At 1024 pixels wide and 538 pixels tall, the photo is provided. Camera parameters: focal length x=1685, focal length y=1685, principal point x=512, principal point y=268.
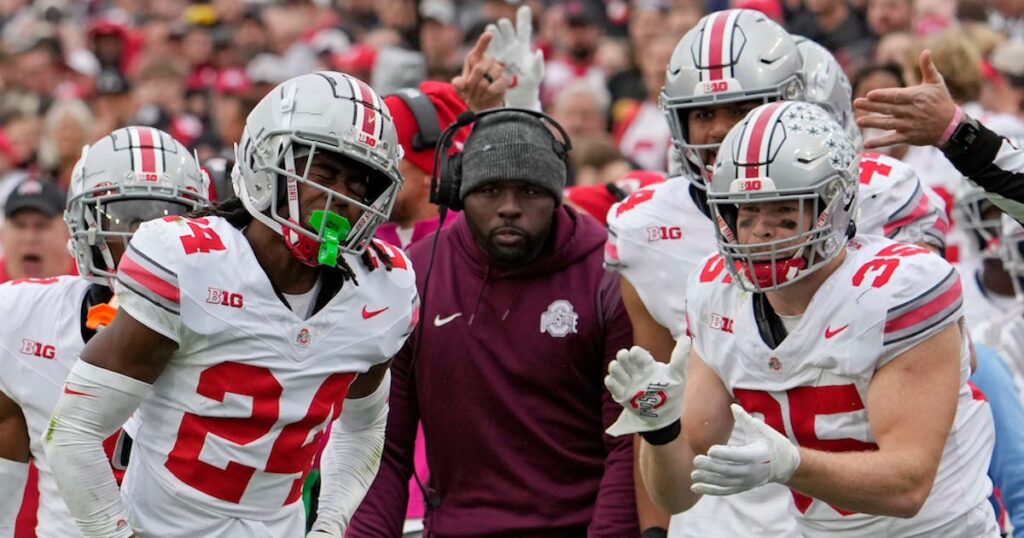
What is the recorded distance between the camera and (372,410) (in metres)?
4.14

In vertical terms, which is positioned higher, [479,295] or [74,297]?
[74,297]

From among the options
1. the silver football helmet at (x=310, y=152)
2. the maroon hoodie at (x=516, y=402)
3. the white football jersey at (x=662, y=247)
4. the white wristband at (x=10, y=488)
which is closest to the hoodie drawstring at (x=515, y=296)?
the maroon hoodie at (x=516, y=402)

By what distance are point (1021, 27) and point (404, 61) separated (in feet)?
12.0

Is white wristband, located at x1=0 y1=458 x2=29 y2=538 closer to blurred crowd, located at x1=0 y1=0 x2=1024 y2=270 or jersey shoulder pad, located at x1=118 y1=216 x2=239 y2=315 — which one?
jersey shoulder pad, located at x1=118 y1=216 x2=239 y2=315

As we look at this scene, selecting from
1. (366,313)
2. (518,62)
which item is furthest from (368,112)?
(518,62)

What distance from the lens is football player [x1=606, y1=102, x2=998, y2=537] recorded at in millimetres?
3518

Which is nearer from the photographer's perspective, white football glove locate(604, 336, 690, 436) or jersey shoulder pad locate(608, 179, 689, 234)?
white football glove locate(604, 336, 690, 436)

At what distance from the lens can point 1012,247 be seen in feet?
19.2

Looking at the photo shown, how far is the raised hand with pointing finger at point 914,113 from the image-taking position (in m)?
4.17

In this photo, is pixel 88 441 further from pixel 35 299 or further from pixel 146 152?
pixel 146 152

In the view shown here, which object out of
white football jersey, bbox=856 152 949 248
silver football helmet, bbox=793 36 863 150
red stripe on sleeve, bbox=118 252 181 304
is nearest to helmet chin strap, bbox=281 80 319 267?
red stripe on sleeve, bbox=118 252 181 304

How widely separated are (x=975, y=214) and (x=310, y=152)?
3.09 metres

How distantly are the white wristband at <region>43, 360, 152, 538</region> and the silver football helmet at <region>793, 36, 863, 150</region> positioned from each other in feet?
7.28

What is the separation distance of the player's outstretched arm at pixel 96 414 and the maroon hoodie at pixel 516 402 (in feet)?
3.79
